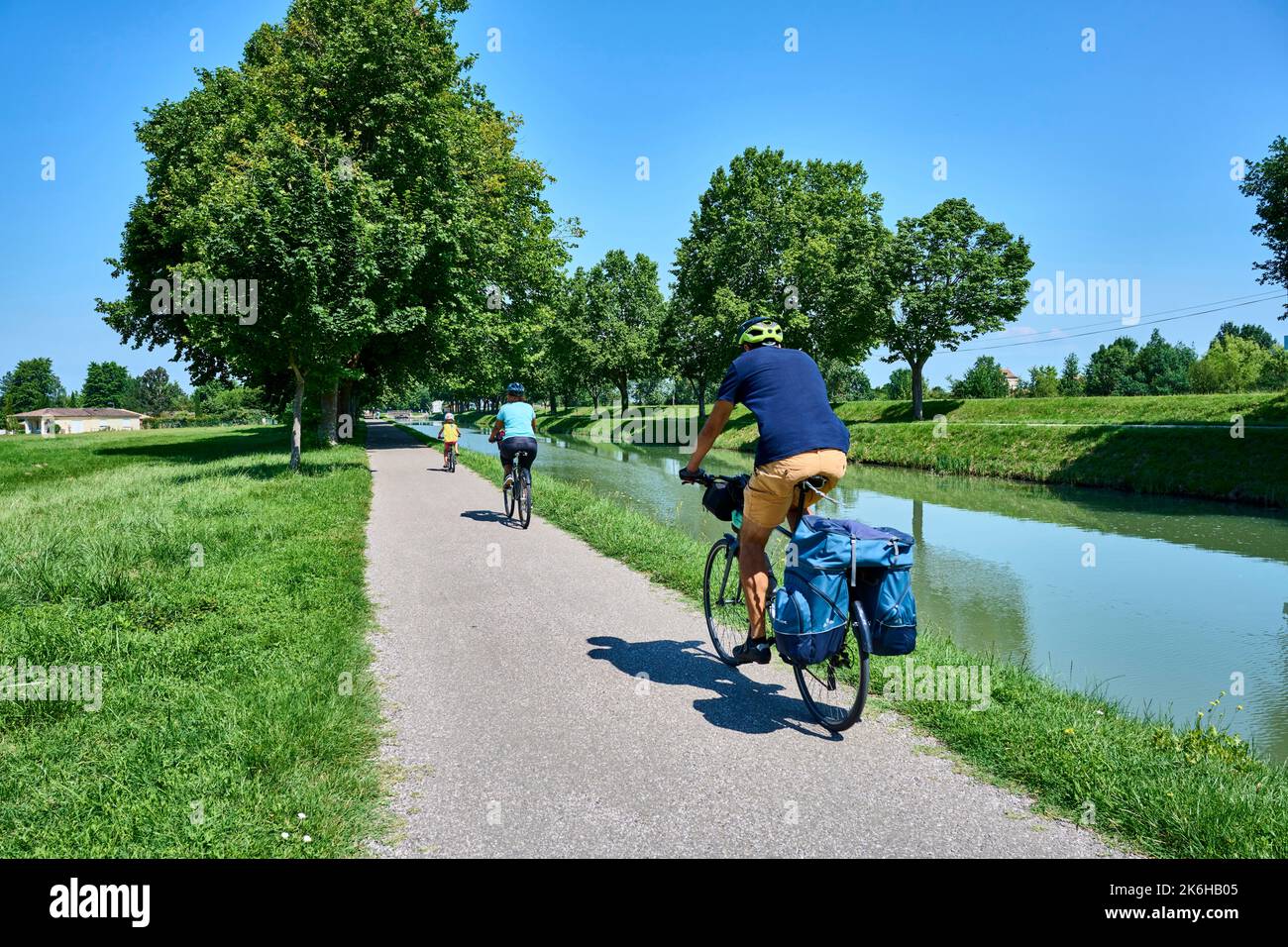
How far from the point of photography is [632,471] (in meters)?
25.9

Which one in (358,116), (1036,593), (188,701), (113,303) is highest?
(358,116)

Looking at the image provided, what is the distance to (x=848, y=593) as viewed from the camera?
384 cm

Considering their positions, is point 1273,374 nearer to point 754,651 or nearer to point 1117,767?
point 1117,767

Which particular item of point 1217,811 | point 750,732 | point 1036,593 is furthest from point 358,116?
point 1217,811

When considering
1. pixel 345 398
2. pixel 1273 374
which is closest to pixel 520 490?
pixel 345 398

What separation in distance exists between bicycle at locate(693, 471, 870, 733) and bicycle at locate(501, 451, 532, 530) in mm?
5721

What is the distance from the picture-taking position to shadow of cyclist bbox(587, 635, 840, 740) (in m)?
4.21

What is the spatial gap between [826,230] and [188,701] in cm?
4364

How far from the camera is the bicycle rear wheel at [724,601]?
531cm

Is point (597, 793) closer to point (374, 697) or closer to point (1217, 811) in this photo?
point (374, 697)

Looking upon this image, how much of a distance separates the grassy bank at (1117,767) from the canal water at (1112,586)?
1528mm

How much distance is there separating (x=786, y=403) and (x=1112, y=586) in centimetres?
859

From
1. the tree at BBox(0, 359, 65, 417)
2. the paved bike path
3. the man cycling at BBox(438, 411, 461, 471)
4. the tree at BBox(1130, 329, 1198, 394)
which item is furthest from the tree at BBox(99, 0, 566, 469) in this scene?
the tree at BBox(0, 359, 65, 417)

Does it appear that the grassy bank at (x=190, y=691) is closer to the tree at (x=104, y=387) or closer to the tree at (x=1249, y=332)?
the tree at (x=1249, y=332)
